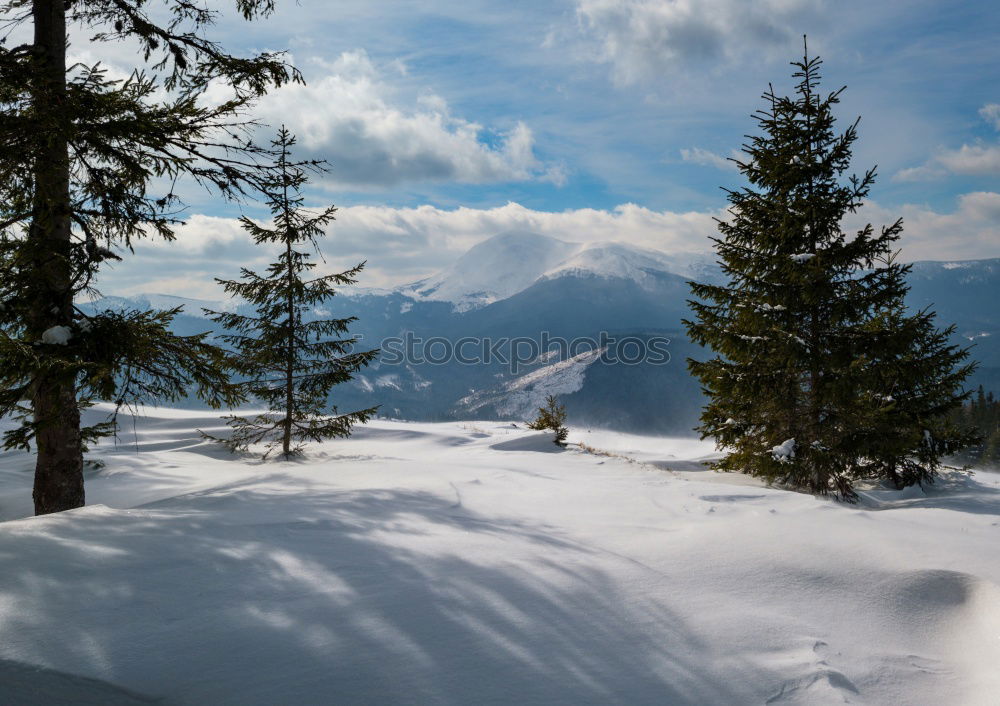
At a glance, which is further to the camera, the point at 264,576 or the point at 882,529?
the point at 882,529

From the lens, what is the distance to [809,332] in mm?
9953

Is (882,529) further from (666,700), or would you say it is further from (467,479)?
(467,479)

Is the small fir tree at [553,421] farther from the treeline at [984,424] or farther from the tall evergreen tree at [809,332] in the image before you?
the treeline at [984,424]

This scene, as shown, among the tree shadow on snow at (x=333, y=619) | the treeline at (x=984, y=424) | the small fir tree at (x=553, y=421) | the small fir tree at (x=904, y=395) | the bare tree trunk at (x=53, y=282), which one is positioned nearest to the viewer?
the tree shadow on snow at (x=333, y=619)

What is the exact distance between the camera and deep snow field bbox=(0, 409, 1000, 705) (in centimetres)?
235

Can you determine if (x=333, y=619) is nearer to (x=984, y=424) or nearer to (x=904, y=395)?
(x=904, y=395)

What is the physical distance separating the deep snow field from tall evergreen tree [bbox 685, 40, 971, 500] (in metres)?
4.36

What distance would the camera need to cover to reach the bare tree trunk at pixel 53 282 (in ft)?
19.8

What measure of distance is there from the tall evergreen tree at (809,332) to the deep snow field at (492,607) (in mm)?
4364

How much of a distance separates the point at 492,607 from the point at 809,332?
939 centimetres

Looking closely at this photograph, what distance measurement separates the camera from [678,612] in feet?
10.1

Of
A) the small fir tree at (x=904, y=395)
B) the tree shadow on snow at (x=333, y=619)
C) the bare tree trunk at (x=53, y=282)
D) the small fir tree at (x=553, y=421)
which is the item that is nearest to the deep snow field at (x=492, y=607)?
the tree shadow on snow at (x=333, y=619)

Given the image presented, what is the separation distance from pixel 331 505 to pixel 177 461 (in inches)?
401

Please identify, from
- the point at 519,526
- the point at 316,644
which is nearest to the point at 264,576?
the point at 316,644
